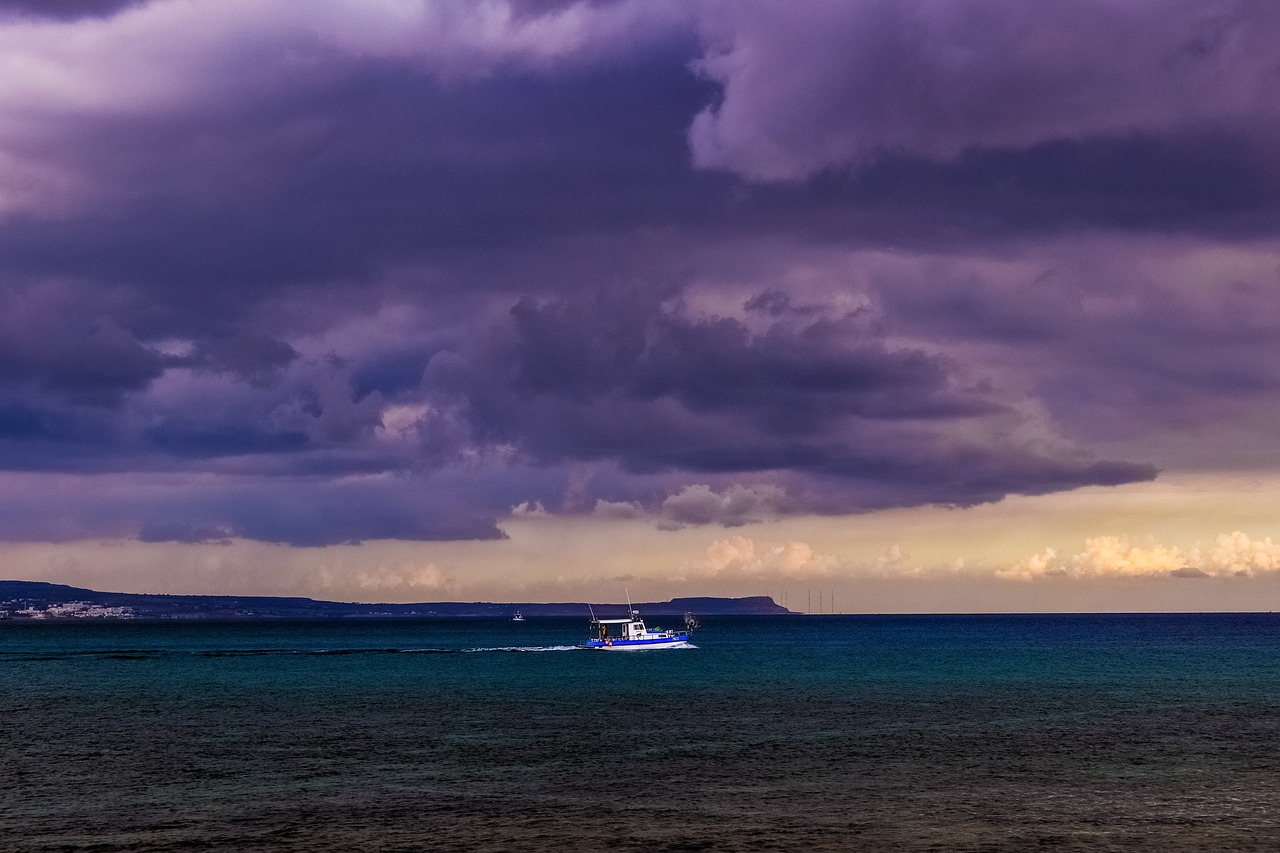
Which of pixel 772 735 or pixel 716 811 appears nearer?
pixel 716 811

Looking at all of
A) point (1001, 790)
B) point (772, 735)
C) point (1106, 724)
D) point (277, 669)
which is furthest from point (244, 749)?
point (277, 669)

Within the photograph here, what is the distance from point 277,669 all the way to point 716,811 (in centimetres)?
11551

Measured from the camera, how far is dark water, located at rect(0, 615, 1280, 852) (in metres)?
49.8

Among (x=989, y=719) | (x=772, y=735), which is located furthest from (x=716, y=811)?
(x=989, y=719)

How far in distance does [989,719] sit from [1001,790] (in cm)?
3202

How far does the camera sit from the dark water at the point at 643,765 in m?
49.8

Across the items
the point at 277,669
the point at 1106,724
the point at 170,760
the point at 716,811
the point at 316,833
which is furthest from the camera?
the point at 277,669

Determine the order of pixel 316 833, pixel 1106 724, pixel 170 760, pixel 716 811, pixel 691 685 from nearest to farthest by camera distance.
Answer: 1. pixel 316 833
2. pixel 716 811
3. pixel 170 760
4. pixel 1106 724
5. pixel 691 685

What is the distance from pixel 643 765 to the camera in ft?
219

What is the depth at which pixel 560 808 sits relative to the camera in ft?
179

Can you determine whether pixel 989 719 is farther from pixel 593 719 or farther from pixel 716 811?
pixel 716 811

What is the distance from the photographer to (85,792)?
5981 cm

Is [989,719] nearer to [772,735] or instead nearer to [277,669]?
[772,735]

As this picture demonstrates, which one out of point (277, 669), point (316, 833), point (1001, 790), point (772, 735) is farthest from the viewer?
point (277, 669)
